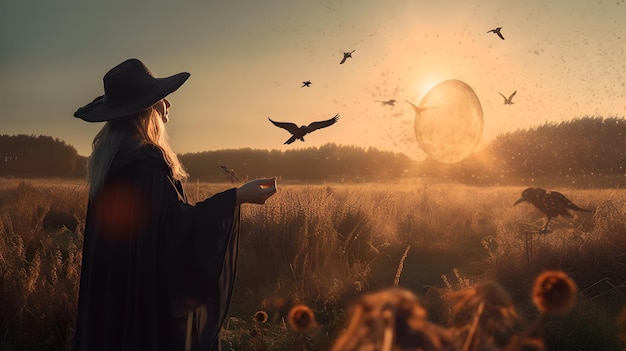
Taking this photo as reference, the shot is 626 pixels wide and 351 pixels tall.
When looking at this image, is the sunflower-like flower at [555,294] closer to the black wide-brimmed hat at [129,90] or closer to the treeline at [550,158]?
the black wide-brimmed hat at [129,90]

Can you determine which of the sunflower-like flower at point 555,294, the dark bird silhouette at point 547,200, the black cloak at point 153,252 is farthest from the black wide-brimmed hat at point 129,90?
the dark bird silhouette at point 547,200

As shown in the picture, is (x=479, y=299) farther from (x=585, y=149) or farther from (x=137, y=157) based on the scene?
(x=585, y=149)

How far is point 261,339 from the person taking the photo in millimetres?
4145

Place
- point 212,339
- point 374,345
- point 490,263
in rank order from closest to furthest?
point 374,345, point 212,339, point 490,263

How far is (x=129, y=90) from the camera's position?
2.92m

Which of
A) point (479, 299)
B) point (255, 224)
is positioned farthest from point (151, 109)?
point (255, 224)

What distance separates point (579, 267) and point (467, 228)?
6.44 meters

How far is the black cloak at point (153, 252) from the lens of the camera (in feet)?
8.64

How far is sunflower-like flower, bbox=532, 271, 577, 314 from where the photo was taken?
0.56 meters

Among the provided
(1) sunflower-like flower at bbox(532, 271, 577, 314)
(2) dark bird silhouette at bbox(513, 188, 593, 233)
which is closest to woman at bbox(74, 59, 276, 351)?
(1) sunflower-like flower at bbox(532, 271, 577, 314)

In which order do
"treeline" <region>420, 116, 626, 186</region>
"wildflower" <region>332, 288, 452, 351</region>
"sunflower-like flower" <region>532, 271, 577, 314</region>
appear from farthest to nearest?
1. "treeline" <region>420, 116, 626, 186</region>
2. "sunflower-like flower" <region>532, 271, 577, 314</region>
3. "wildflower" <region>332, 288, 452, 351</region>

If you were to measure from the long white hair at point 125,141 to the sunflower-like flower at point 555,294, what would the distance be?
7.89 feet

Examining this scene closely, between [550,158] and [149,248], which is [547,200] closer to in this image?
[149,248]

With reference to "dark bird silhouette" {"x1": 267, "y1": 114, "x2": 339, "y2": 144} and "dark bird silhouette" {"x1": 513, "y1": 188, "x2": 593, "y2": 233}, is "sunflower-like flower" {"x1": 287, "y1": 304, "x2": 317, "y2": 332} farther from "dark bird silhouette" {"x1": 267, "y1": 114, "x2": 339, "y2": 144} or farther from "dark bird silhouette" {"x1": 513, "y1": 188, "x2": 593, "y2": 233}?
"dark bird silhouette" {"x1": 513, "y1": 188, "x2": 593, "y2": 233}
